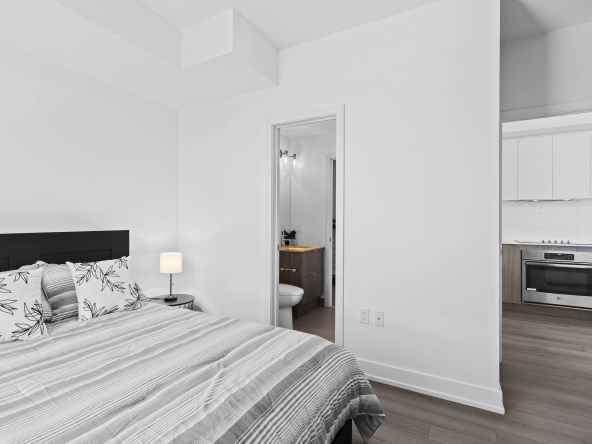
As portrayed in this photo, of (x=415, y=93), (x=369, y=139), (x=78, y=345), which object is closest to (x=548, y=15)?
(x=415, y=93)

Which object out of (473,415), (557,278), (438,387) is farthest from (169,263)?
(557,278)

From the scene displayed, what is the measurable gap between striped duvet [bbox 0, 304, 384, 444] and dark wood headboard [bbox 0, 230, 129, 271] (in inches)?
27.0

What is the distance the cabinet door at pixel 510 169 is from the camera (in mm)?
4668

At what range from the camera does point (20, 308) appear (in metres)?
1.79

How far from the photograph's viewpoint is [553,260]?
13.8 feet

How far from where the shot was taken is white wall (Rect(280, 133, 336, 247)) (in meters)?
4.63

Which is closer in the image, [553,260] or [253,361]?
[253,361]

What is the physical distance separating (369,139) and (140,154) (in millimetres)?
2172

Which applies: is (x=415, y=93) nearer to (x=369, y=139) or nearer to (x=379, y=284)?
(x=369, y=139)

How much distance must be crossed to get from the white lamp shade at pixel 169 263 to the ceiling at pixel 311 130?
7.03 feet

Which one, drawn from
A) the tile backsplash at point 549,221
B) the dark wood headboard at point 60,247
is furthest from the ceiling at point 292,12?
the tile backsplash at point 549,221

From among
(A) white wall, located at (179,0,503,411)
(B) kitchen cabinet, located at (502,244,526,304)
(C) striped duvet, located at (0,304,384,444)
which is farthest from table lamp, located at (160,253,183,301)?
(B) kitchen cabinet, located at (502,244,526,304)

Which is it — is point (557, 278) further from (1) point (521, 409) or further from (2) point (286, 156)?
(2) point (286, 156)

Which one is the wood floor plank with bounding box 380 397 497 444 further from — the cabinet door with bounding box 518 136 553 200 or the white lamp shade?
the cabinet door with bounding box 518 136 553 200
